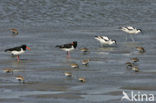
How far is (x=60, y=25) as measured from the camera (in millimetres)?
42094

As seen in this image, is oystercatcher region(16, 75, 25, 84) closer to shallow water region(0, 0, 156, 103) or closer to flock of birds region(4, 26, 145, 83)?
flock of birds region(4, 26, 145, 83)

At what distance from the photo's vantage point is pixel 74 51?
31.5m

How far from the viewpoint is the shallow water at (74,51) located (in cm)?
2216

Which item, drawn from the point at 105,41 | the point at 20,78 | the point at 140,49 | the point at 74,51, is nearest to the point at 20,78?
the point at 20,78

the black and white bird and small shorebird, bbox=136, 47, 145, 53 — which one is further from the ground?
the black and white bird

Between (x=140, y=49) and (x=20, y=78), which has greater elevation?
(x=140, y=49)

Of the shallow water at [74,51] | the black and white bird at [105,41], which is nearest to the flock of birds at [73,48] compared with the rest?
the black and white bird at [105,41]

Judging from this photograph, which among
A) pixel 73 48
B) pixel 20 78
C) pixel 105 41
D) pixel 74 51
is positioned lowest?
pixel 20 78

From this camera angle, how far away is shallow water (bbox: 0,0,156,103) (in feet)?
72.7

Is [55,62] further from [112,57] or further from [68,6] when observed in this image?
[68,6]

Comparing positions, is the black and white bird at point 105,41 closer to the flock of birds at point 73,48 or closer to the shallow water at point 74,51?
the flock of birds at point 73,48

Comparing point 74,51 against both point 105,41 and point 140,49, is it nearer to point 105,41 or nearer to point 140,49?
point 105,41

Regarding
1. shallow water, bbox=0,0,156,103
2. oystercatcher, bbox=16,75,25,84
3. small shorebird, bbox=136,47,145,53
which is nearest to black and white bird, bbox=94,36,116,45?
shallow water, bbox=0,0,156,103

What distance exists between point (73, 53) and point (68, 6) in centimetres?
2251
